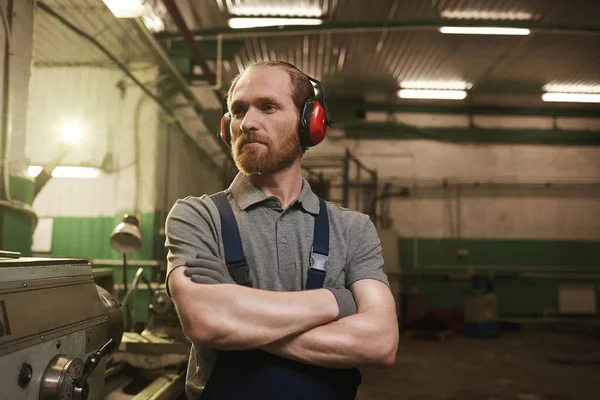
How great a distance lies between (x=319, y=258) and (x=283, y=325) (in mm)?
213

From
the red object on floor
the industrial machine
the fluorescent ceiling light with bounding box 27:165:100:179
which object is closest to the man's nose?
the industrial machine

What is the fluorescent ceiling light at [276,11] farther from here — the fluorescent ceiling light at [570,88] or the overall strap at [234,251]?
the fluorescent ceiling light at [570,88]

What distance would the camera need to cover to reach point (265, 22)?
4598 millimetres

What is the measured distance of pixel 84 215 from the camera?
3.63 metres

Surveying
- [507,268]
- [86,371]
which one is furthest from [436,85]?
[86,371]

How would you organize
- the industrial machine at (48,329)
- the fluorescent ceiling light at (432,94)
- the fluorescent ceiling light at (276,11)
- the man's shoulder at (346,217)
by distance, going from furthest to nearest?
the fluorescent ceiling light at (432,94) → the fluorescent ceiling light at (276,11) → the man's shoulder at (346,217) → the industrial machine at (48,329)

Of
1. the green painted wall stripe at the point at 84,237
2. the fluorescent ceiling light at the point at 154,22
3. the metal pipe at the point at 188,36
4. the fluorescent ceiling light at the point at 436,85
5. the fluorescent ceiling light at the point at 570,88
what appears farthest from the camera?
the fluorescent ceiling light at the point at 570,88

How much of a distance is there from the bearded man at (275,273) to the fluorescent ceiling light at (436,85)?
5546mm

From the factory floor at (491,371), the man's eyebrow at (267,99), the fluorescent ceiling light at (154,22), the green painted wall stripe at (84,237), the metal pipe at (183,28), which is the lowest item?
the factory floor at (491,371)

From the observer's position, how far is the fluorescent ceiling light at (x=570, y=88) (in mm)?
6605

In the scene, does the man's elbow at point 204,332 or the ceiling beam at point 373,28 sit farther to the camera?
the ceiling beam at point 373,28

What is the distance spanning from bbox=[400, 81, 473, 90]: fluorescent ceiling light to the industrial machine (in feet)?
19.9

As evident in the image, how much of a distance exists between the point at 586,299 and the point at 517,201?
6.24 feet

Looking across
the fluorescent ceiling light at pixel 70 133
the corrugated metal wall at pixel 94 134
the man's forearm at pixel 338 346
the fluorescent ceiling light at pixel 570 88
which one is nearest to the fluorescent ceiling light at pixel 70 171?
the corrugated metal wall at pixel 94 134
